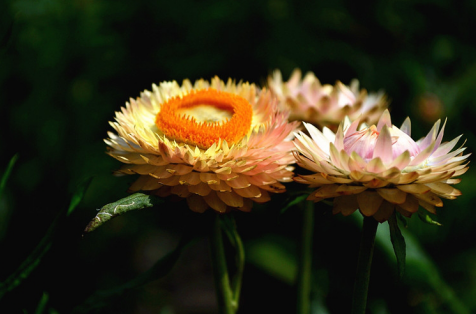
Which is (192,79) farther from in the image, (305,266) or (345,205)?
(345,205)

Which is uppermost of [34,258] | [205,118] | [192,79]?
[192,79]

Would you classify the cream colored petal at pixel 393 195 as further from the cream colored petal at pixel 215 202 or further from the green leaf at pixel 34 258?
the green leaf at pixel 34 258

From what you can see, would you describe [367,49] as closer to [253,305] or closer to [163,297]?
[253,305]

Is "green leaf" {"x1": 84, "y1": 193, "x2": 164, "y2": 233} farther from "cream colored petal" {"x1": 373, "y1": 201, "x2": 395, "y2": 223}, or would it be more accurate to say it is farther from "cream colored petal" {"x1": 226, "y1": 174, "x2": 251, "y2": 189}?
"cream colored petal" {"x1": 373, "y1": 201, "x2": 395, "y2": 223}

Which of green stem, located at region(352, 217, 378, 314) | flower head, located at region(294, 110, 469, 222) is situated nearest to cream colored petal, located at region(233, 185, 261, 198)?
flower head, located at region(294, 110, 469, 222)

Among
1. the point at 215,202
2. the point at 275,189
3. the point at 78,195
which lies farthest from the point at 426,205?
the point at 78,195

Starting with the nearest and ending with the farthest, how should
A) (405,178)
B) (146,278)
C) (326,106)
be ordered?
(405,178), (146,278), (326,106)
